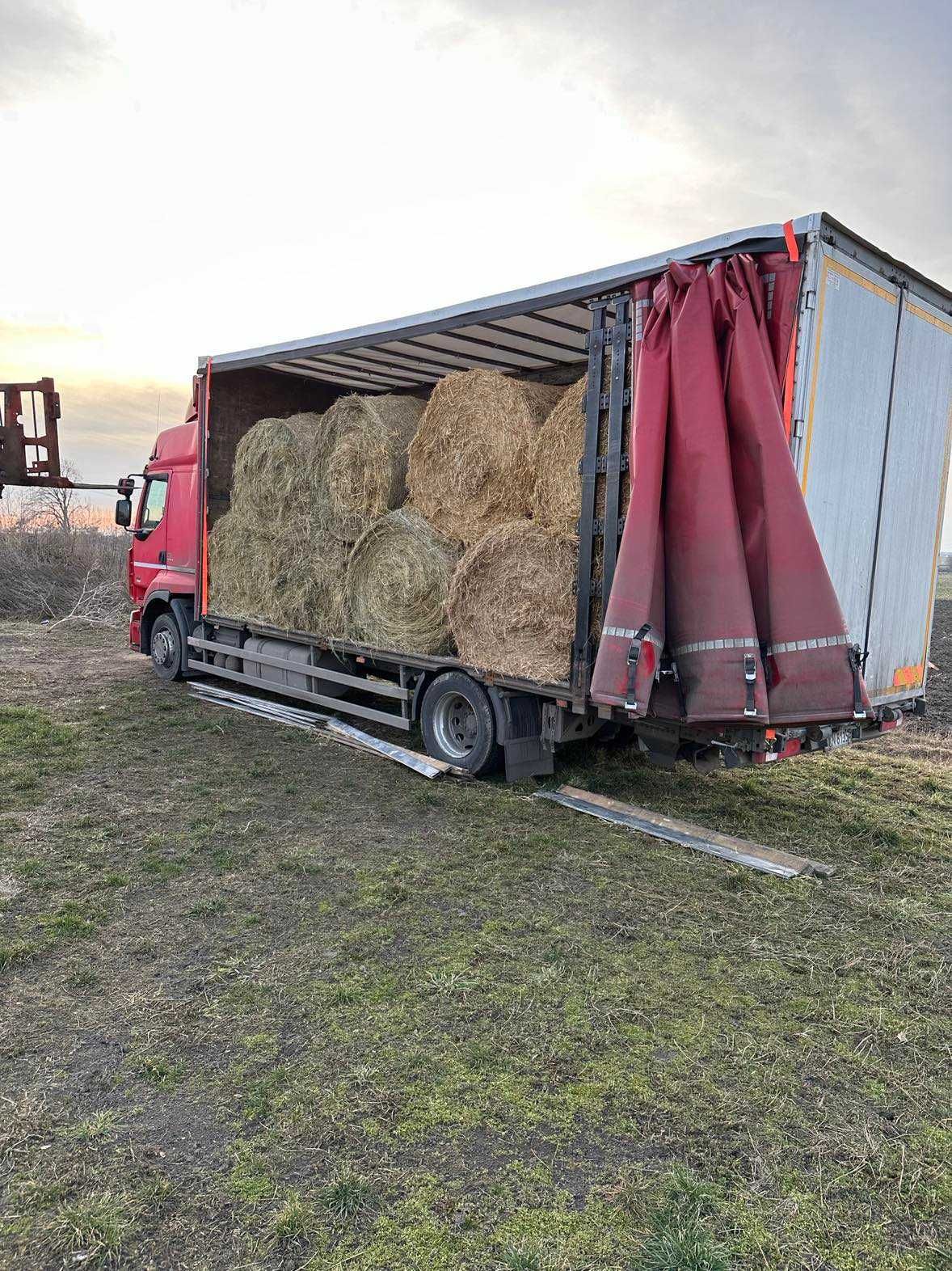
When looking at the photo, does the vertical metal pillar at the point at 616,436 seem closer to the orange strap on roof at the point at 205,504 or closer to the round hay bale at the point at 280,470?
the round hay bale at the point at 280,470

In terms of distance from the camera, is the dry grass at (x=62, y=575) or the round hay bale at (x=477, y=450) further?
the dry grass at (x=62, y=575)

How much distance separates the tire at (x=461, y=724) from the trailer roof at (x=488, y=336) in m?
2.72

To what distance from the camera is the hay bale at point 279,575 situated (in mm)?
8195

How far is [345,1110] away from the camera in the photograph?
2.96 meters

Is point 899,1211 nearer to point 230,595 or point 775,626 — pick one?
point 775,626

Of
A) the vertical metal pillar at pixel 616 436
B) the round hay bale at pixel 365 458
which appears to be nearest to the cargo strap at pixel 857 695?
the vertical metal pillar at pixel 616 436

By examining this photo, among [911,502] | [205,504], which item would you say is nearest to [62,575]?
[205,504]

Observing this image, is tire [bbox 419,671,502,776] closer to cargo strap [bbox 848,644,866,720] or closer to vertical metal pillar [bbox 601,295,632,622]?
vertical metal pillar [bbox 601,295,632,622]

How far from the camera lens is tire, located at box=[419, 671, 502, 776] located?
22.2ft

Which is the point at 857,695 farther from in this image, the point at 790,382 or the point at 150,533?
the point at 150,533

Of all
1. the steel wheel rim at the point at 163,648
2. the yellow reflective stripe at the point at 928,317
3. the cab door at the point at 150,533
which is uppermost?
the yellow reflective stripe at the point at 928,317

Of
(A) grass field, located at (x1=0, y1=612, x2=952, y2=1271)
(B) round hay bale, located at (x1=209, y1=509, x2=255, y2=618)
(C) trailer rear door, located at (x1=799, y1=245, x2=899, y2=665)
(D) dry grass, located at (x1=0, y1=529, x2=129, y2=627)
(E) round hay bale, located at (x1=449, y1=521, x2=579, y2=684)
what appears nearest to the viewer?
(A) grass field, located at (x1=0, y1=612, x2=952, y2=1271)

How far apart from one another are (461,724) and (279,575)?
2.71 m

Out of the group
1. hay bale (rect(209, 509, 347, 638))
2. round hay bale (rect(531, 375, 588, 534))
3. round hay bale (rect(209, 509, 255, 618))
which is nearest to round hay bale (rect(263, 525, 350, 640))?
hay bale (rect(209, 509, 347, 638))
